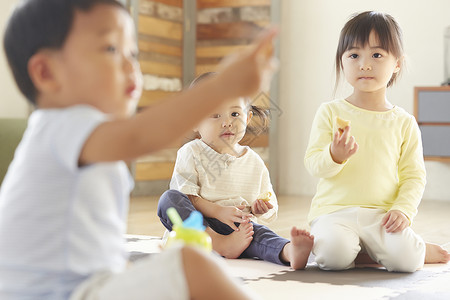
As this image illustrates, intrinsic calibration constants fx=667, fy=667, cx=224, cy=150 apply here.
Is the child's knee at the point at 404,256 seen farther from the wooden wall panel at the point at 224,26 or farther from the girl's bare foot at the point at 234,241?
the wooden wall panel at the point at 224,26

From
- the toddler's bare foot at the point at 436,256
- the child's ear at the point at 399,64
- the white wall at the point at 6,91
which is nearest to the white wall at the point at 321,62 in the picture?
the white wall at the point at 6,91

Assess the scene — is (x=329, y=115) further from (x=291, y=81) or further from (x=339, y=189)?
(x=291, y=81)

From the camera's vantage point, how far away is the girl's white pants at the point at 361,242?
154 centimetres

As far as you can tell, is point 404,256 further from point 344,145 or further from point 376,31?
point 376,31

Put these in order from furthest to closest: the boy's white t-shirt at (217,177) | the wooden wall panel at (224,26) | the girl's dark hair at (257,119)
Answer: the wooden wall panel at (224,26) < the girl's dark hair at (257,119) < the boy's white t-shirt at (217,177)

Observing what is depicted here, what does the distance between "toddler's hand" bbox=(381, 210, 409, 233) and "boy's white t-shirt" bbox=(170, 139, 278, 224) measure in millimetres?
308

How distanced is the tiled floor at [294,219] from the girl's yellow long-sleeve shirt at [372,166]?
1.17 feet

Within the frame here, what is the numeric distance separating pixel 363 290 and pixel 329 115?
21.1 inches

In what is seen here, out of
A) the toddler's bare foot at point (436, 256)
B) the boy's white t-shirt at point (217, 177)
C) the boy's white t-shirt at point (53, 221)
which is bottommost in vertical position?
the toddler's bare foot at point (436, 256)

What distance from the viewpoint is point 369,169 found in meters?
1.64

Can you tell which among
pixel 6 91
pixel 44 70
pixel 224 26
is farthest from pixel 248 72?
pixel 224 26

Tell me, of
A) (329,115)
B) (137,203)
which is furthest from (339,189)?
(137,203)

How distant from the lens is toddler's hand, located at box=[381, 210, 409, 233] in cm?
156

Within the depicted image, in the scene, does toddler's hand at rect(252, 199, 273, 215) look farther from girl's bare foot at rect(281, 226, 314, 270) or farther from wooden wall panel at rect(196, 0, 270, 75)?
wooden wall panel at rect(196, 0, 270, 75)
